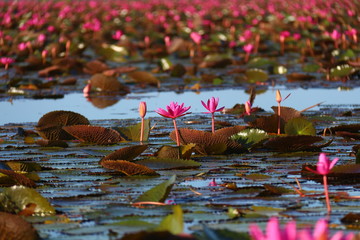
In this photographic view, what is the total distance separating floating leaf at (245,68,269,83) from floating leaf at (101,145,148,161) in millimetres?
5239

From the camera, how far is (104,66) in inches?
382

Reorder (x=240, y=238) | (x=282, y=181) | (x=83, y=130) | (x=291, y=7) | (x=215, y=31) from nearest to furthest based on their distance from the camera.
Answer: (x=240, y=238) → (x=282, y=181) → (x=83, y=130) → (x=215, y=31) → (x=291, y=7)

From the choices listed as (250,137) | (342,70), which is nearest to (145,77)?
(342,70)

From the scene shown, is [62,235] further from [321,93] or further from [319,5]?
[319,5]

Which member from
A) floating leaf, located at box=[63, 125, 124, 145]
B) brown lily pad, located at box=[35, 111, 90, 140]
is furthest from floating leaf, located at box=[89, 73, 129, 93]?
floating leaf, located at box=[63, 125, 124, 145]

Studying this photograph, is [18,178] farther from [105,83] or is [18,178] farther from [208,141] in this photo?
[105,83]

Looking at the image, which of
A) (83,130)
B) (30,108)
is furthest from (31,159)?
(30,108)

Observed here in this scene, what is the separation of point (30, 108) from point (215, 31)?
10.0 meters

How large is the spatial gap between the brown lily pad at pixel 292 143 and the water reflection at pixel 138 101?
2.27m

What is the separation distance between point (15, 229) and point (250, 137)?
1.85 meters

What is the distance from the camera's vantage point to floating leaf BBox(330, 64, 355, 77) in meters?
8.30

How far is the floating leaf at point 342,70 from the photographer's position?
8.30 m

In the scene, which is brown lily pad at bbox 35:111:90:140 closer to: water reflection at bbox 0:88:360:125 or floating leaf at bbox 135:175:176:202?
water reflection at bbox 0:88:360:125

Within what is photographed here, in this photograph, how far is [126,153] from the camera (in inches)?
132
